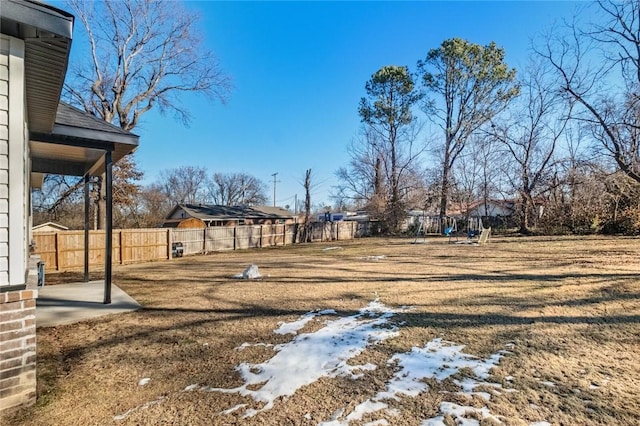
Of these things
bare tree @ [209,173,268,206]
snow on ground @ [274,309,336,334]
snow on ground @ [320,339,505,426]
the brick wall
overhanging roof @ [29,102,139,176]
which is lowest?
snow on ground @ [274,309,336,334]

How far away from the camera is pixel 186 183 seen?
48.8 meters

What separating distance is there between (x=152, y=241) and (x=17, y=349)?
11846 millimetres

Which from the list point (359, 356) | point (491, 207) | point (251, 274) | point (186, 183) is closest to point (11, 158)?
point (359, 356)

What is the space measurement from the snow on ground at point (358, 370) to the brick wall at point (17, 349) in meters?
1.21

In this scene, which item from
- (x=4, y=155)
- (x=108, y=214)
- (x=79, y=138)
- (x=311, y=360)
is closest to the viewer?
(x=4, y=155)

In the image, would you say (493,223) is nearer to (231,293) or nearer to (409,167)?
(409,167)

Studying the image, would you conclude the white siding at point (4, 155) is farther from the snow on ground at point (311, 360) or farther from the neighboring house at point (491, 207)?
the neighboring house at point (491, 207)

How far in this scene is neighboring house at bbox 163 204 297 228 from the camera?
2694cm

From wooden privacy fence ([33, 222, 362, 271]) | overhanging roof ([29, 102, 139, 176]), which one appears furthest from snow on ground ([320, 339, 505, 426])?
wooden privacy fence ([33, 222, 362, 271])

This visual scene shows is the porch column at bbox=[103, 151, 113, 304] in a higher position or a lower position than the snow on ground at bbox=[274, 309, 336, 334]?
higher

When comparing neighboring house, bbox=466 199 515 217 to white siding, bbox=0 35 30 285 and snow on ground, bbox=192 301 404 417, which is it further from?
white siding, bbox=0 35 30 285

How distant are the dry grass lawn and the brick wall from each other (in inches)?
5.8

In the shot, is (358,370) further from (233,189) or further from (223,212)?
(233,189)

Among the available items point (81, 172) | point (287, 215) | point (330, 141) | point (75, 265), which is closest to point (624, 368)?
point (81, 172)
